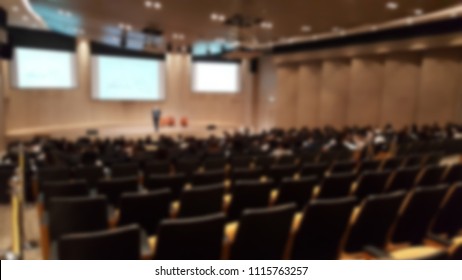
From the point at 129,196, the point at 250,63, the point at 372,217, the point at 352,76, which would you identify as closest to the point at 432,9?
the point at 352,76

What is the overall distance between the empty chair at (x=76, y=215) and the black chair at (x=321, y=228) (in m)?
1.68

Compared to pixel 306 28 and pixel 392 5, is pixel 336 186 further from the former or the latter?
pixel 306 28

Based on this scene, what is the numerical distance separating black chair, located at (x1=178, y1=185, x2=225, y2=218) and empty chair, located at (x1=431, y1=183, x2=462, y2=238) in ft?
6.68

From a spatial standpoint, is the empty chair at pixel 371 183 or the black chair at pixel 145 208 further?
the empty chair at pixel 371 183

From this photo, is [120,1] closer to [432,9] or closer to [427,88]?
[432,9]

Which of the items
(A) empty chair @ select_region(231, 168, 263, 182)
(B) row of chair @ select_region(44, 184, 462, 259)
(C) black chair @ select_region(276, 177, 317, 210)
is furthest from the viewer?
(A) empty chair @ select_region(231, 168, 263, 182)

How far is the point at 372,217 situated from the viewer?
111 inches

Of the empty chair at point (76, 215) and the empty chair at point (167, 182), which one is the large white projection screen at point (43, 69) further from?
the empty chair at point (76, 215)

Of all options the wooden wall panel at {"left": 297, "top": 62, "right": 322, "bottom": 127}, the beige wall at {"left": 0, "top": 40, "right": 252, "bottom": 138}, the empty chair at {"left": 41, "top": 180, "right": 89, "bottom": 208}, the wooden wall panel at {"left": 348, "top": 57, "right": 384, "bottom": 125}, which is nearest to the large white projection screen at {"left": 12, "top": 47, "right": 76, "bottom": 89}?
the beige wall at {"left": 0, "top": 40, "right": 252, "bottom": 138}

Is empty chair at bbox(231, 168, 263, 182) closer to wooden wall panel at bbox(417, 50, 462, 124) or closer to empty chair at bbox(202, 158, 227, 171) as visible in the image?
empty chair at bbox(202, 158, 227, 171)

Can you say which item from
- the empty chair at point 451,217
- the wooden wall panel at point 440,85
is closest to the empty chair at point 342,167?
the empty chair at point 451,217

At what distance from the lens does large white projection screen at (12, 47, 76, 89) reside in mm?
14438

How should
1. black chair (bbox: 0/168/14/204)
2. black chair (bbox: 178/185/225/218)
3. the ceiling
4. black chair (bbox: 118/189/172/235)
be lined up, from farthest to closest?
the ceiling
black chair (bbox: 0/168/14/204)
black chair (bbox: 178/185/225/218)
black chair (bbox: 118/189/172/235)

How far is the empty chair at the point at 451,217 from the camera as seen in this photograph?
319 centimetres
